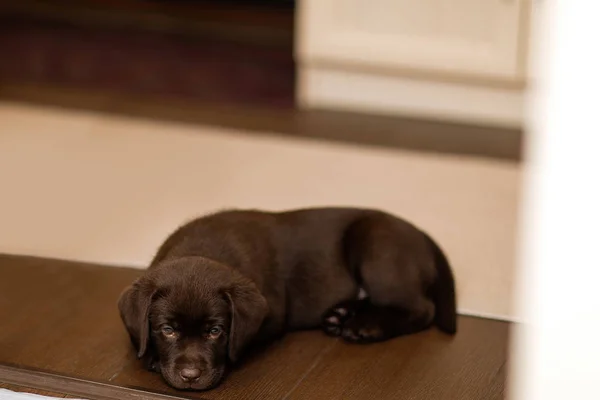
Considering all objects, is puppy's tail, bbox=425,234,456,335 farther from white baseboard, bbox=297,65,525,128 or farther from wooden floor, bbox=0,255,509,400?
white baseboard, bbox=297,65,525,128

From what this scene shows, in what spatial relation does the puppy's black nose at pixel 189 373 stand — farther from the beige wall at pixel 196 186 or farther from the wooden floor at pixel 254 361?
the beige wall at pixel 196 186

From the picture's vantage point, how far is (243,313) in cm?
240

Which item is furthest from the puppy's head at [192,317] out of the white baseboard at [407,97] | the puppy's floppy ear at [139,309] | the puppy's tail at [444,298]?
the white baseboard at [407,97]

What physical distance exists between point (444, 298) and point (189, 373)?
0.77 m

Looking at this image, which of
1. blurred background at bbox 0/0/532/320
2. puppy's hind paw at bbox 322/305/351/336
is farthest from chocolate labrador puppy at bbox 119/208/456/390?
blurred background at bbox 0/0/532/320

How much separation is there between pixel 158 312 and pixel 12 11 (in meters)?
4.62

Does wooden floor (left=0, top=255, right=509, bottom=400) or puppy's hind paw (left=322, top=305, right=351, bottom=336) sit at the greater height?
puppy's hind paw (left=322, top=305, right=351, bottom=336)

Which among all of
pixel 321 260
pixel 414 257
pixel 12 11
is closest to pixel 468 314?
pixel 414 257

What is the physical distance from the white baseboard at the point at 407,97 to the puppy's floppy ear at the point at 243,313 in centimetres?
248

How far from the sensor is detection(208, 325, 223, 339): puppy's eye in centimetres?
236

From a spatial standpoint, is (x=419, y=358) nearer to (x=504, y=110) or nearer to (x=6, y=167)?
(x=6, y=167)

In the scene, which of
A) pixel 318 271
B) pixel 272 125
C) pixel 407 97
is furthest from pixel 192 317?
pixel 407 97

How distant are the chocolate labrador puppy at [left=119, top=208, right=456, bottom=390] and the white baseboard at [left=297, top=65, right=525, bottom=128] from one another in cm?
201

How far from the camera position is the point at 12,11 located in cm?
654
